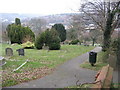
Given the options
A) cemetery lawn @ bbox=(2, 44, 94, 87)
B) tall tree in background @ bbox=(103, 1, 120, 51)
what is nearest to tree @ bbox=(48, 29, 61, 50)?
cemetery lawn @ bbox=(2, 44, 94, 87)

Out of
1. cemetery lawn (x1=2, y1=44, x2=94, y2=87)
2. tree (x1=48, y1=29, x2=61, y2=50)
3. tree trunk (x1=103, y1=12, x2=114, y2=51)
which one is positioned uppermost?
tree trunk (x1=103, y1=12, x2=114, y2=51)

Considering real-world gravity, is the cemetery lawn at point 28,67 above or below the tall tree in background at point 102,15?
below

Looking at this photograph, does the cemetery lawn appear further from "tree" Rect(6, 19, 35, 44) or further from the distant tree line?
"tree" Rect(6, 19, 35, 44)

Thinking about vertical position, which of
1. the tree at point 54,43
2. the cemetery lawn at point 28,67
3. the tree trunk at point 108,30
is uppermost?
the tree trunk at point 108,30

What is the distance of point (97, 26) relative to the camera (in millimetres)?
10805

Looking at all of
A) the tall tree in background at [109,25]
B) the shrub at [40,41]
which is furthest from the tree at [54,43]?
the tall tree in background at [109,25]

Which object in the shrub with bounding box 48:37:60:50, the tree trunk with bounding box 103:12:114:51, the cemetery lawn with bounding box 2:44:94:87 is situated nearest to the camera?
the cemetery lawn with bounding box 2:44:94:87

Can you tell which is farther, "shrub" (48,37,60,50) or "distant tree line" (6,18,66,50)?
"distant tree line" (6,18,66,50)

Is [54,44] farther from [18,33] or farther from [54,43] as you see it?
[18,33]

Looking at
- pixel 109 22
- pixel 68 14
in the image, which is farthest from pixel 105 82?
pixel 68 14

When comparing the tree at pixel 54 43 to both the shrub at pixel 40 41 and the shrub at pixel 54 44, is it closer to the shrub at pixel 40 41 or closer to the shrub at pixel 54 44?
the shrub at pixel 54 44

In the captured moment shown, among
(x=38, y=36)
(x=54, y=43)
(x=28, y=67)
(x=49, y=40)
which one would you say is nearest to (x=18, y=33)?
(x=38, y=36)

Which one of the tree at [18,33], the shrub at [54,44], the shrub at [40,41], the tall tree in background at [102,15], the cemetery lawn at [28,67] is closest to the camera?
the cemetery lawn at [28,67]

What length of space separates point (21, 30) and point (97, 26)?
10702 mm
